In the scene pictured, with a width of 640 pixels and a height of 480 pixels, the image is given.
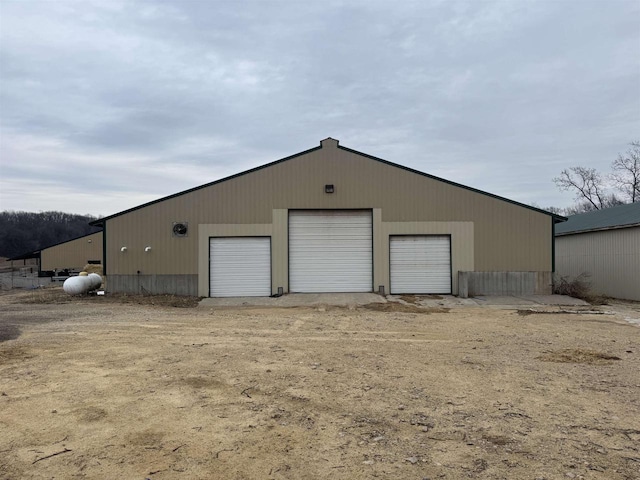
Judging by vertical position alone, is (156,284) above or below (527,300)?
above

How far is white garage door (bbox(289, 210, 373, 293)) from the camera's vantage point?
781 inches

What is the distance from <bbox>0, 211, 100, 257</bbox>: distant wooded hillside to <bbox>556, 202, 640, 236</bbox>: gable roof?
323 ft

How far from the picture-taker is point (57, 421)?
510 centimetres

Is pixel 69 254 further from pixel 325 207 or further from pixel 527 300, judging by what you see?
pixel 527 300

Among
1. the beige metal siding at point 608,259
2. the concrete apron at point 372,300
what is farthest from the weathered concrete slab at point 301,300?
the beige metal siding at point 608,259

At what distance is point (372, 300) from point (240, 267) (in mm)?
5823

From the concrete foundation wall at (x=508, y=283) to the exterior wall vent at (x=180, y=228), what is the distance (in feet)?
37.9

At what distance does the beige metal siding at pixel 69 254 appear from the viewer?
48.7m

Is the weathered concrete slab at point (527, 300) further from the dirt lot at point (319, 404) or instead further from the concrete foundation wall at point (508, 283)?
the dirt lot at point (319, 404)

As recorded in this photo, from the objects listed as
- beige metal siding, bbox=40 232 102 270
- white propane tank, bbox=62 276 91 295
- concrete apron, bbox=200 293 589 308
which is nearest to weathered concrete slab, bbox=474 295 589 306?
concrete apron, bbox=200 293 589 308

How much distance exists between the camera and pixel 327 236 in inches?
786

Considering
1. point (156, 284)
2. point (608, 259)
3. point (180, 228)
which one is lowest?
point (156, 284)

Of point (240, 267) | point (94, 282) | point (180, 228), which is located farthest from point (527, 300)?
point (94, 282)

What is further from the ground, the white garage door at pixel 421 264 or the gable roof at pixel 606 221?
the gable roof at pixel 606 221
